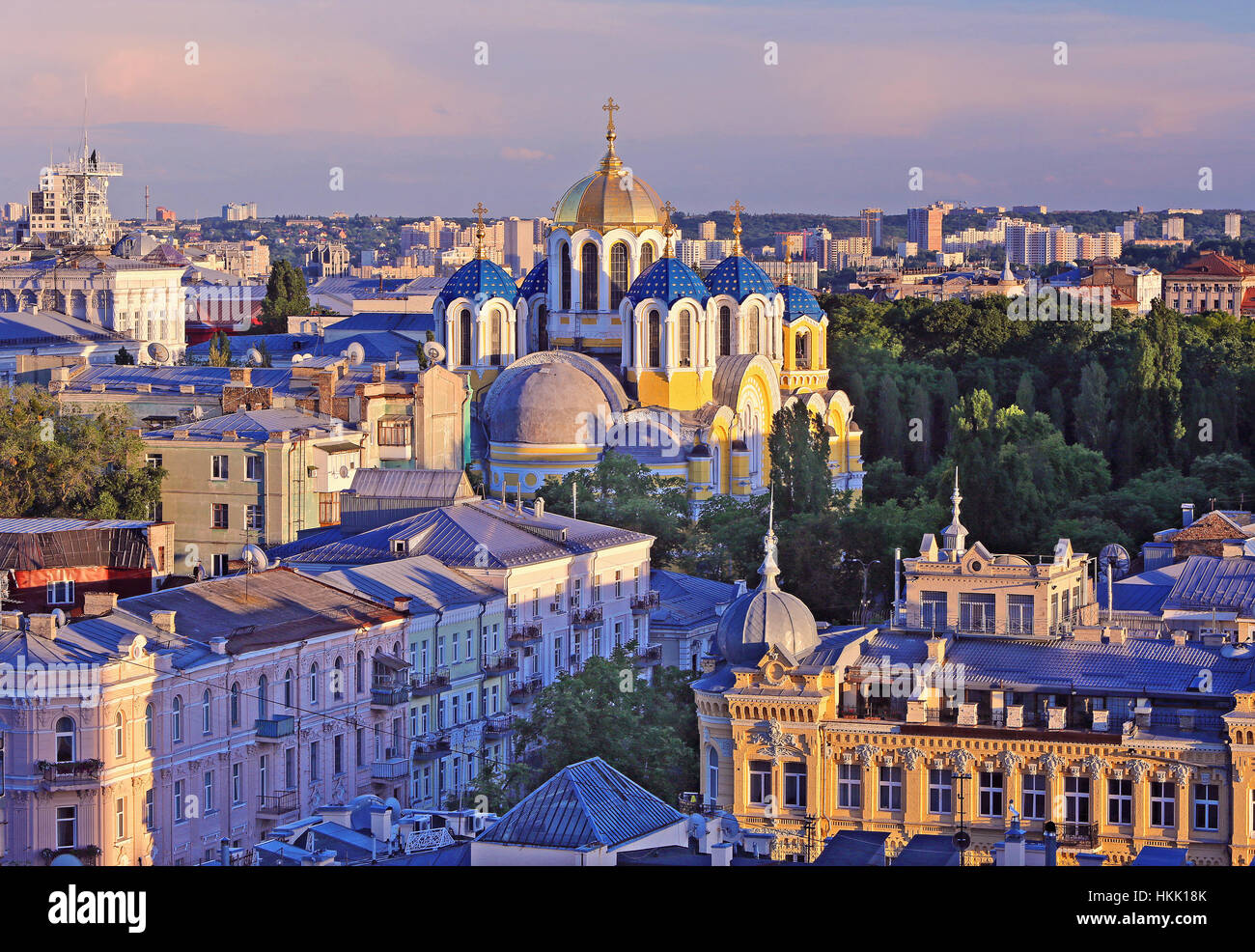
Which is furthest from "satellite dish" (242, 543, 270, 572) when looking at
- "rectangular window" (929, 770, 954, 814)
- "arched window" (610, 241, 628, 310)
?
"arched window" (610, 241, 628, 310)

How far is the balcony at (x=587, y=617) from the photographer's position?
36375 millimetres

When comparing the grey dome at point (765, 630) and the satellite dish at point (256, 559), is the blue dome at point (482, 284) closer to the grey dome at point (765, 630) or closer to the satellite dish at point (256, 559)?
the satellite dish at point (256, 559)

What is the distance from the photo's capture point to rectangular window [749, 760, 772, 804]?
80.1ft

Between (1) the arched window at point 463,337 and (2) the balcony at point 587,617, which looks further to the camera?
(1) the arched window at point 463,337

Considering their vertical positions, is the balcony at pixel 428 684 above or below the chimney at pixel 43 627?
below

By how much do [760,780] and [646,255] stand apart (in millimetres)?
34303

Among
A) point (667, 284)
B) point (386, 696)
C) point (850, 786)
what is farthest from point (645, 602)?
point (667, 284)

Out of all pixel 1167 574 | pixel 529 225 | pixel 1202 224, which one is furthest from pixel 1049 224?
pixel 1167 574

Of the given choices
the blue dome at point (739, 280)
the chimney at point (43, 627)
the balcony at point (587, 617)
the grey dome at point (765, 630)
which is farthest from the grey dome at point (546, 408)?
the chimney at point (43, 627)

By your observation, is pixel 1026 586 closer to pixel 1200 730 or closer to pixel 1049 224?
pixel 1200 730

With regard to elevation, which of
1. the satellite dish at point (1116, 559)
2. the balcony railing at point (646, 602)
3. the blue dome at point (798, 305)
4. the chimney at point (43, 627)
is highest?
the blue dome at point (798, 305)

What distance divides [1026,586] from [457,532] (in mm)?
10939

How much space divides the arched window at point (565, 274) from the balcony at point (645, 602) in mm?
19770
